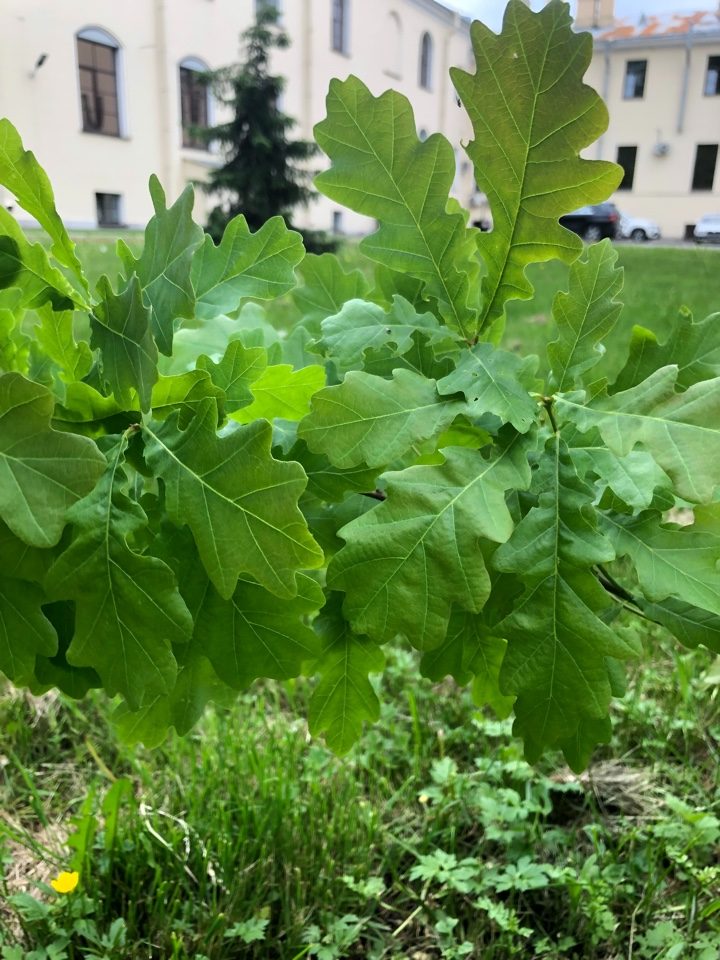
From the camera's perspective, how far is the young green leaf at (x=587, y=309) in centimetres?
42

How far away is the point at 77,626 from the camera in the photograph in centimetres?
39

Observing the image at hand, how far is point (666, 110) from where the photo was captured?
3900mm

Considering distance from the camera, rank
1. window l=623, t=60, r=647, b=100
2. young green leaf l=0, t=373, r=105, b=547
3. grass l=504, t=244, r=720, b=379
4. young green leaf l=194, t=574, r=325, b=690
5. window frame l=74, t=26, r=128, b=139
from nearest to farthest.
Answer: young green leaf l=0, t=373, r=105, b=547, young green leaf l=194, t=574, r=325, b=690, grass l=504, t=244, r=720, b=379, window l=623, t=60, r=647, b=100, window frame l=74, t=26, r=128, b=139

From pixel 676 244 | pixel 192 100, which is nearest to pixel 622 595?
pixel 676 244

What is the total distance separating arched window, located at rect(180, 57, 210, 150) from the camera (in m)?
6.62

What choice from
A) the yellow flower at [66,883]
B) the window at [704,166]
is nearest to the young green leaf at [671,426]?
the yellow flower at [66,883]

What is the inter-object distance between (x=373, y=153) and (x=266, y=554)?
234 mm

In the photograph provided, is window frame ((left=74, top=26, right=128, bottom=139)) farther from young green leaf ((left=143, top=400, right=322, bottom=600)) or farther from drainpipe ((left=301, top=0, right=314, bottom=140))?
young green leaf ((left=143, top=400, right=322, bottom=600))

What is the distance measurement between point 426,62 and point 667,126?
18.5ft

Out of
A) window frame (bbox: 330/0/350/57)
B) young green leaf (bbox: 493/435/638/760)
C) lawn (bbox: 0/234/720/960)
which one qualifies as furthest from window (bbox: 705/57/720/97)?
window frame (bbox: 330/0/350/57)

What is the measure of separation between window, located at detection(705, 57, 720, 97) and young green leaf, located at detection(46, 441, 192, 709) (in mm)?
4526

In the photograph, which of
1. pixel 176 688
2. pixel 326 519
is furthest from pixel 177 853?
pixel 326 519

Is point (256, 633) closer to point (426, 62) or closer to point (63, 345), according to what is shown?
point (63, 345)

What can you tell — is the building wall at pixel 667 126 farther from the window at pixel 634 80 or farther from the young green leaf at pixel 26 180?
the young green leaf at pixel 26 180
